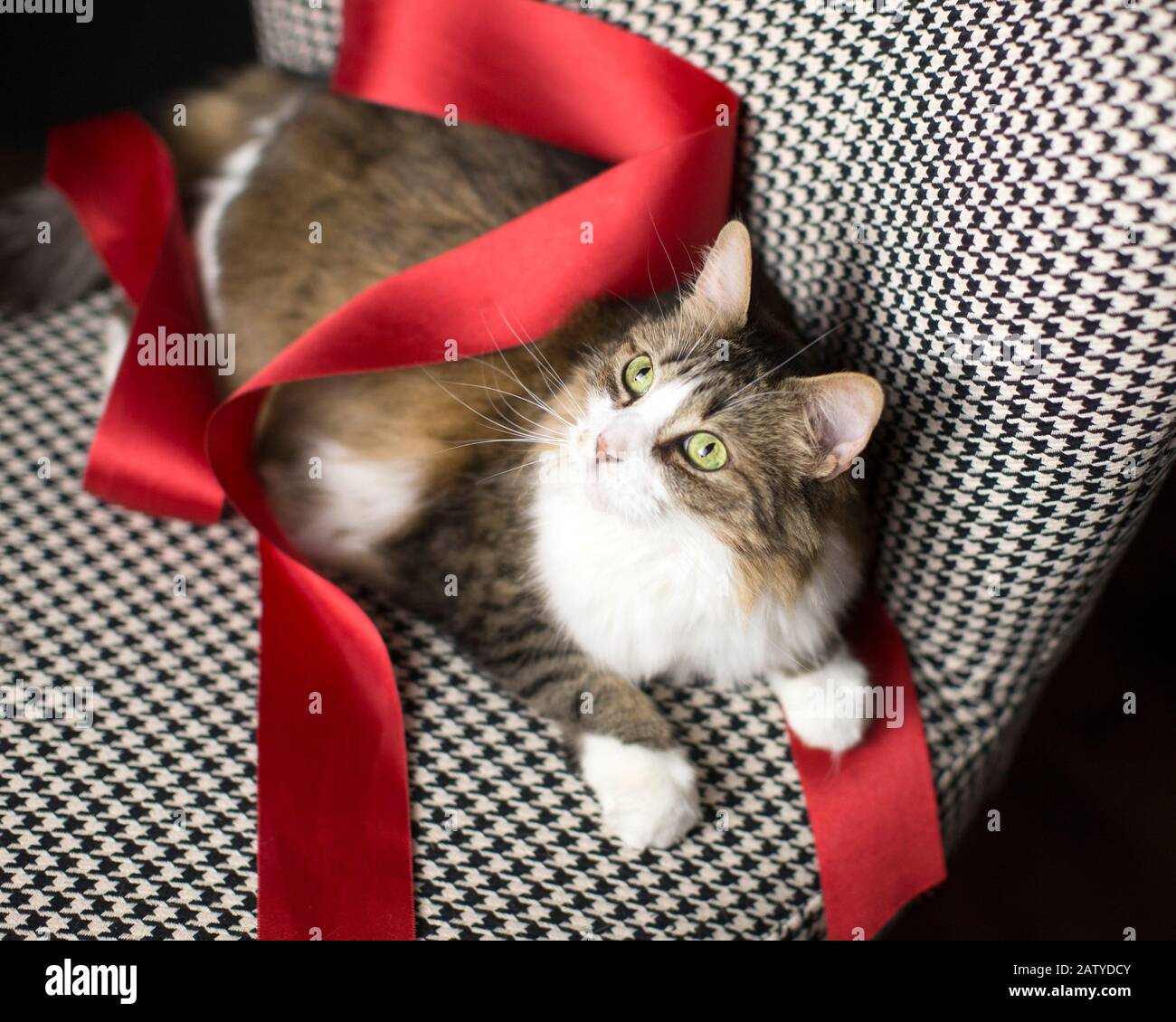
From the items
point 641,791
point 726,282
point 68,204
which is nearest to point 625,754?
point 641,791

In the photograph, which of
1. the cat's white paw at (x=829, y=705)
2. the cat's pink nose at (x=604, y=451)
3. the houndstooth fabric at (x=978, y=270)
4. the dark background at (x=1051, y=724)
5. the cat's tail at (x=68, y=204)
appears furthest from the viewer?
the dark background at (x=1051, y=724)

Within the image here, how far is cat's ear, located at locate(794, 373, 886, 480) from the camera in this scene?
2.66ft

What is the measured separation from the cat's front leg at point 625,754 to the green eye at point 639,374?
305 millimetres

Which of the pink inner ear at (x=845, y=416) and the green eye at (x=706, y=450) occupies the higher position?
the pink inner ear at (x=845, y=416)

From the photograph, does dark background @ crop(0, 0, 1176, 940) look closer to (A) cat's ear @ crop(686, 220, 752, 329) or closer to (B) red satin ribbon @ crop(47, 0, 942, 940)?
(B) red satin ribbon @ crop(47, 0, 942, 940)

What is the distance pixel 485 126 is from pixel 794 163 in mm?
406

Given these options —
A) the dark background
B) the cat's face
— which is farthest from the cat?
the dark background

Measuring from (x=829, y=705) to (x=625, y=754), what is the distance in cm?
23

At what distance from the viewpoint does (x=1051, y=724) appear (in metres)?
1.65

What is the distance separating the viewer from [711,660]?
1.05m

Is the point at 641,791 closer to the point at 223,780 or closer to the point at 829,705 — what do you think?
the point at 829,705

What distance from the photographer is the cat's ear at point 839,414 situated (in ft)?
2.66

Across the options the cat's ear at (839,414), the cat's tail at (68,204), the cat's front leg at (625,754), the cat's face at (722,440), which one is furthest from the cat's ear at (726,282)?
the cat's tail at (68,204)

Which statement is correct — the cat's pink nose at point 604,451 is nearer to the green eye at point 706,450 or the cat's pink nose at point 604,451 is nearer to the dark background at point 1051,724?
the green eye at point 706,450
